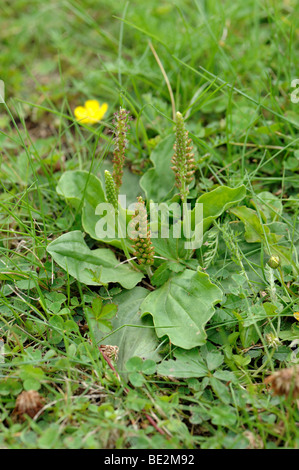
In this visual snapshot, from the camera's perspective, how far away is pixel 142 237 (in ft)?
7.98

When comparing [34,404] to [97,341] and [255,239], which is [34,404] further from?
[255,239]

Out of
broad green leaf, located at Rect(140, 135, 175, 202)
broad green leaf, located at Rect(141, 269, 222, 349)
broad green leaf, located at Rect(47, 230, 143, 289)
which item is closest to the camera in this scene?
broad green leaf, located at Rect(141, 269, 222, 349)

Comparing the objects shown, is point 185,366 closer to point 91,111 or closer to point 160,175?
point 160,175

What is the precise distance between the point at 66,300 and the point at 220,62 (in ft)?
8.06

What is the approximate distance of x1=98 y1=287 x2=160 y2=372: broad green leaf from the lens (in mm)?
2389

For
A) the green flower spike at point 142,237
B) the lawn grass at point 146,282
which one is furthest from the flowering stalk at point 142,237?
the lawn grass at point 146,282

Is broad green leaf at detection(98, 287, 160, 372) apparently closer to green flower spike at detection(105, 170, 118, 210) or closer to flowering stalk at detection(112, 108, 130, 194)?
green flower spike at detection(105, 170, 118, 210)

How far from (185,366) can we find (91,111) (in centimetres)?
227

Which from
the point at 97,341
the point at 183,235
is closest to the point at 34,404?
the point at 97,341

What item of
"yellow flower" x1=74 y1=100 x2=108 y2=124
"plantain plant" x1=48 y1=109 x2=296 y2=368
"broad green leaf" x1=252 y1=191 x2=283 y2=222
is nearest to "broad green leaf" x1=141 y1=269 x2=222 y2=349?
"plantain plant" x1=48 y1=109 x2=296 y2=368

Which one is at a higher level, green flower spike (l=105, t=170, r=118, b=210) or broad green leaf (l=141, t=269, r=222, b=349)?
green flower spike (l=105, t=170, r=118, b=210)
